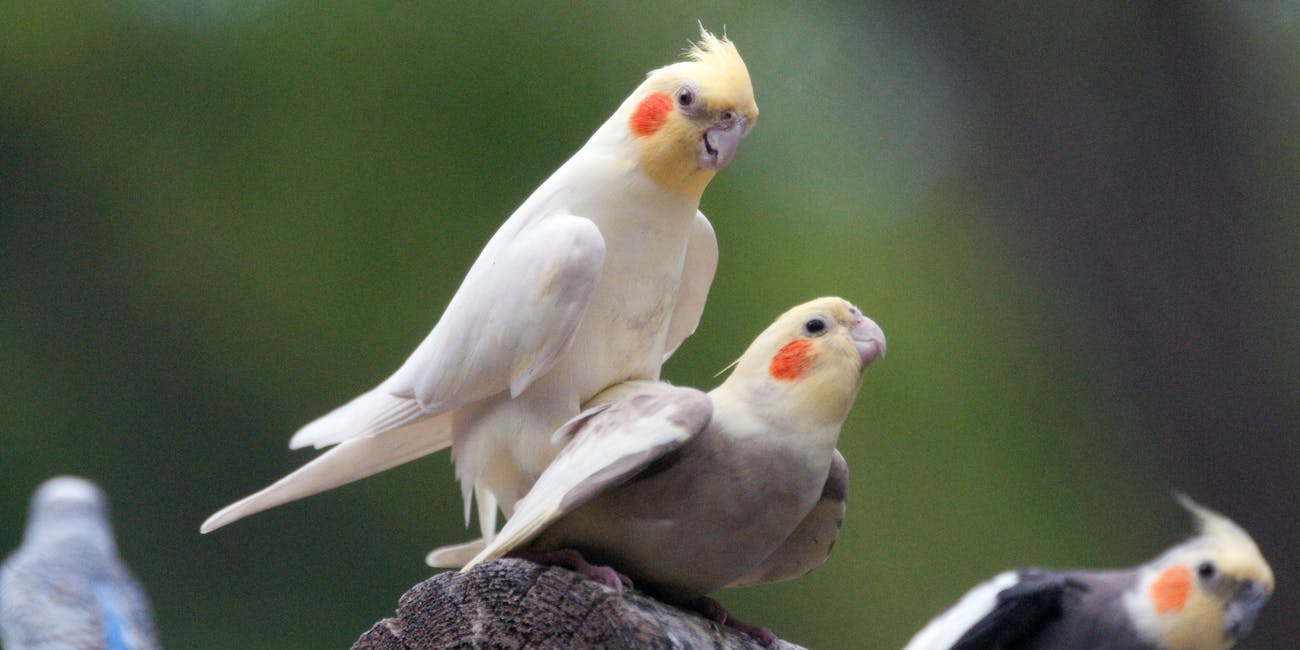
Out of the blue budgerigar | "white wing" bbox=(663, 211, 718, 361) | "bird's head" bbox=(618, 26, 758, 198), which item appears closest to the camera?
"bird's head" bbox=(618, 26, 758, 198)

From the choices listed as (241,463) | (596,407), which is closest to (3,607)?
(241,463)

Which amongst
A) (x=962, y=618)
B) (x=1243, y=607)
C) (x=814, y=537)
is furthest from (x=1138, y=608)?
(x=814, y=537)

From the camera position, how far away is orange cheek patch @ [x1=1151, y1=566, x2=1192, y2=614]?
2.99m

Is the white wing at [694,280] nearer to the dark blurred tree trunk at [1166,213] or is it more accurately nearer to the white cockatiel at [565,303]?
the white cockatiel at [565,303]

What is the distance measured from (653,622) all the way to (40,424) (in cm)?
369

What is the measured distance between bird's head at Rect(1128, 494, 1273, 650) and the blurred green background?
4.83ft

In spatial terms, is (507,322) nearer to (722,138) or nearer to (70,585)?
(722,138)

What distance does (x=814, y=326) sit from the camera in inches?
72.7

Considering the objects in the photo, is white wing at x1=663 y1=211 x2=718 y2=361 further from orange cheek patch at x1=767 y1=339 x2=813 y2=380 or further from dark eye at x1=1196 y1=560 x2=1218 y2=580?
dark eye at x1=1196 y1=560 x2=1218 y2=580

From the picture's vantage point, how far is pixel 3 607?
3.96 meters

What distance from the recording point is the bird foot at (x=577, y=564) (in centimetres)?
170

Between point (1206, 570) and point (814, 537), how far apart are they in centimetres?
143

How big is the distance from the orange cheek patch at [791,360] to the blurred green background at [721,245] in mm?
2540

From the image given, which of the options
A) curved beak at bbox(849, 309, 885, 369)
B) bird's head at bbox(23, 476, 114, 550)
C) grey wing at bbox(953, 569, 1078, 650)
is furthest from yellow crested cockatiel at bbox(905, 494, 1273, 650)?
bird's head at bbox(23, 476, 114, 550)
